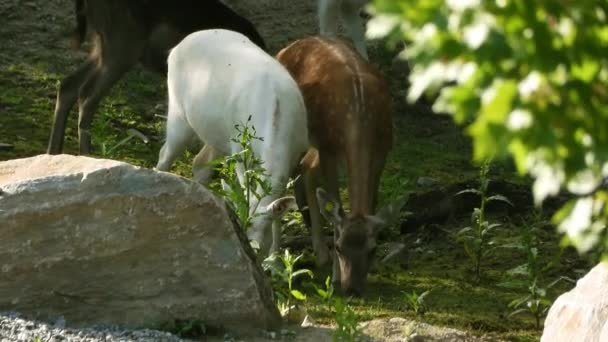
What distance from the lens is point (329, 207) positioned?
288 inches

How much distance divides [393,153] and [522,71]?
825 cm

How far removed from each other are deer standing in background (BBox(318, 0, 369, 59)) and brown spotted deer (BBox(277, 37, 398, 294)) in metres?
1.93

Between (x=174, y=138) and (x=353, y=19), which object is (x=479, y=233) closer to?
(x=174, y=138)

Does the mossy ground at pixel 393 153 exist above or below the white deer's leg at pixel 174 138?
below

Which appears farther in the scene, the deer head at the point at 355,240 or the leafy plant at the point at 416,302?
the deer head at the point at 355,240

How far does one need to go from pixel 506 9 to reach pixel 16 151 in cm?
757

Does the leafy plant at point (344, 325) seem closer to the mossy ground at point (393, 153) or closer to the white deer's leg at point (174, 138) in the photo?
the mossy ground at point (393, 153)

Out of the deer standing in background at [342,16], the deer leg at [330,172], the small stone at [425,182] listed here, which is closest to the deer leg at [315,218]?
the deer leg at [330,172]

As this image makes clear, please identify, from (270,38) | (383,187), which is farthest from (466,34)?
(270,38)

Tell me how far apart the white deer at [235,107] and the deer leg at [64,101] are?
1.29 metres

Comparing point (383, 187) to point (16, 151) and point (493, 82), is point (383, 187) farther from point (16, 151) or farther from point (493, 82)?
point (493, 82)

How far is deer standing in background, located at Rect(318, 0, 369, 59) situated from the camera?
34.5 feet

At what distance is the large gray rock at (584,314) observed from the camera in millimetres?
4895

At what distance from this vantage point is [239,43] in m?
8.14
